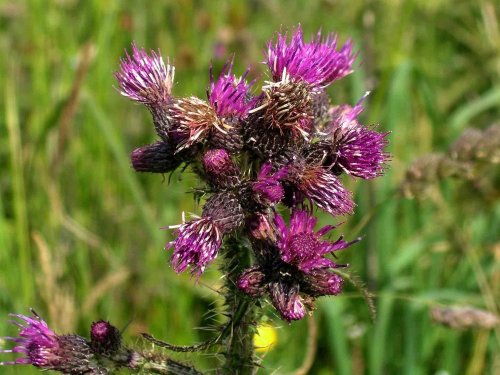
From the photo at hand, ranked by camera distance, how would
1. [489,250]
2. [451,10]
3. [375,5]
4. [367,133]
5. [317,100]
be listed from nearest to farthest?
[367,133] → [317,100] → [489,250] → [375,5] → [451,10]

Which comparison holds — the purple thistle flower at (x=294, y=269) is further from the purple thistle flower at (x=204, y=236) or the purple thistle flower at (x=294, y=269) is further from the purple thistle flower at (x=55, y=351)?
the purple thistle flower at (x=55, y=351)

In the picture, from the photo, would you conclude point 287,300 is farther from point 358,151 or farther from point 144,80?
point 144,80

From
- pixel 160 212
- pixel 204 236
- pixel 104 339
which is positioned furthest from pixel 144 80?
pixel 160 212

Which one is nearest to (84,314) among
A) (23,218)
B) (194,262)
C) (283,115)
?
(23,218)

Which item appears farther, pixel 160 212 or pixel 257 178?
→ pixel 160 212

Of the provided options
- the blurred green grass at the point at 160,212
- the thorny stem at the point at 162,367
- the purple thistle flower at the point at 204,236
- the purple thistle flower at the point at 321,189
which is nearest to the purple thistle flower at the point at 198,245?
the purple thistle flower at the point at 204,236

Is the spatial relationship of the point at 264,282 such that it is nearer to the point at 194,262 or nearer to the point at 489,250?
the point at 194,262

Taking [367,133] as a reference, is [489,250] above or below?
below
